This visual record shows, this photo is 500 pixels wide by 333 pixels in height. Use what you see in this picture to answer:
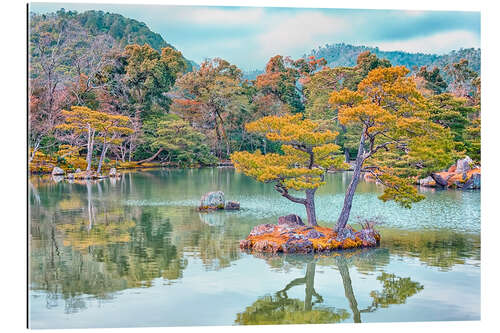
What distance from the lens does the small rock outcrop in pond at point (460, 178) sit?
2360 centimetres

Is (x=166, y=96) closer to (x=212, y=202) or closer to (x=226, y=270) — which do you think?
(x=212, y=202)

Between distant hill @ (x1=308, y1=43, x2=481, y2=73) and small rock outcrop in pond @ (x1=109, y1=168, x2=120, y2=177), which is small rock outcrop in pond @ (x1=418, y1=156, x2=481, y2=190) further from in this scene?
small rock outcrop in pond @ (x1=109, y1=168, x2=120, y2=177)

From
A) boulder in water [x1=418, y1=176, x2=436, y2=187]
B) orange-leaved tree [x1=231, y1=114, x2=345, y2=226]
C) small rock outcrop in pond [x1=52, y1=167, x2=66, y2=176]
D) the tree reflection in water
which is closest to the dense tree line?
small rock outcrop in pond [x1=52, y1=167, x2=66, y2=176]

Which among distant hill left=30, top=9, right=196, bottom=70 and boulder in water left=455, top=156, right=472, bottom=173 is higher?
distant hill left=30, top=9, right=196, bottom=70

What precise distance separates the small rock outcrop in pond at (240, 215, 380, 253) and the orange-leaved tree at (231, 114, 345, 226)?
1.25ft

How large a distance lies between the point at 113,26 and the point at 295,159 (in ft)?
52.5

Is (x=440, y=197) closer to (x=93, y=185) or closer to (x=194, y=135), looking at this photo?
(x=93, y=185)

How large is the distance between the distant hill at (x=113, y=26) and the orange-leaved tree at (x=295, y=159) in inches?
561

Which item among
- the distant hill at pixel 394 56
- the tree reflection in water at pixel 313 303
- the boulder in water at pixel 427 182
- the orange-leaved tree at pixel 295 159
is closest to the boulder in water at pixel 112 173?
the distant hill at pixel 394 56

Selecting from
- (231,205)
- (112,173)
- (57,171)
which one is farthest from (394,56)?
(57,171)

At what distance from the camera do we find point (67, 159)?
87.2 ft

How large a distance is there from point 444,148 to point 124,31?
18.9 meters

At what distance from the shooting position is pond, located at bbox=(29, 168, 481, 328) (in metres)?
8.90

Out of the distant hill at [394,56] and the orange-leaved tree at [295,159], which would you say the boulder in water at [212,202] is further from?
the distant hill at [394,56]
